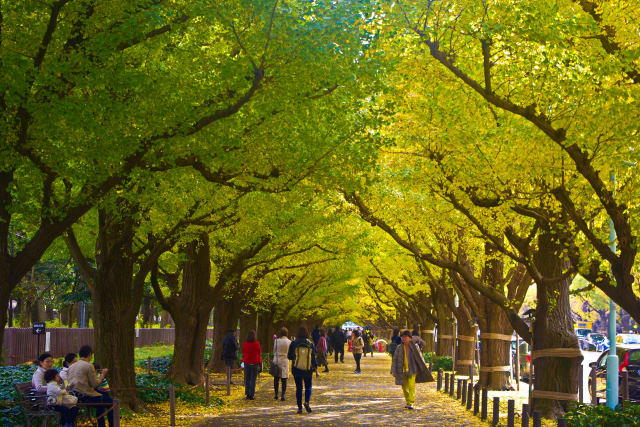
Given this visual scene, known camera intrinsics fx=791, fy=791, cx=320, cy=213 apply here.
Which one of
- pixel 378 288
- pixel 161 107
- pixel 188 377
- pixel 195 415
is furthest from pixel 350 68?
pixel 378 288

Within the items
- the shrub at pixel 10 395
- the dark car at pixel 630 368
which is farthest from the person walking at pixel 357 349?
the shrub at pixel 10 395

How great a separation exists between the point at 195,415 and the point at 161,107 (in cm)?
813

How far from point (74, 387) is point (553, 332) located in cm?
965

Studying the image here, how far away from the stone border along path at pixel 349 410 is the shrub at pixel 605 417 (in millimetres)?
3697

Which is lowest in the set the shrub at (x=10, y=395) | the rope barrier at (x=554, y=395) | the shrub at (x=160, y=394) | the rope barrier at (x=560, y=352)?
the shrub at (x=160, y=394)

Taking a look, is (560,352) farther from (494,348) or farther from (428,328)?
(428,328)

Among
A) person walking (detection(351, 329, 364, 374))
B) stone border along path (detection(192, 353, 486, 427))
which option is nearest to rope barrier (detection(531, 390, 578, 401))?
stone border along path (detection(192, 353, 486, 427))

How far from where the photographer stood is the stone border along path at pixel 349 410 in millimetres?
15633

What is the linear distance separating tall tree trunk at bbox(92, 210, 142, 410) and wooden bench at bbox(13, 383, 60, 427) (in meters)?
3.18

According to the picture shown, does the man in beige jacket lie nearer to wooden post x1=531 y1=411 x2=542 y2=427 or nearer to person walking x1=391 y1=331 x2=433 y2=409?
wooden post x1=531 y1=411 x2=542 y2=427

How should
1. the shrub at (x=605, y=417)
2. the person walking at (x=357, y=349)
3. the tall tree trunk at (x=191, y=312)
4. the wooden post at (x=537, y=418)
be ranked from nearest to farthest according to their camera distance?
the wooden post at (x=537, y=418)
the shrub at (x=605, y=417)
the tall tree trunk at (x=191, y=312)
the person walking at (x=357, y=349)

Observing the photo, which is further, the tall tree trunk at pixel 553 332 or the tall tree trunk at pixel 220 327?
the tall tree trunk at pixel 220 327

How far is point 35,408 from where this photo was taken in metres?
12.2

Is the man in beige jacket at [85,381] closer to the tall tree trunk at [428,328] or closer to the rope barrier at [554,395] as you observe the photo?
the rope barrier at [554,395]
